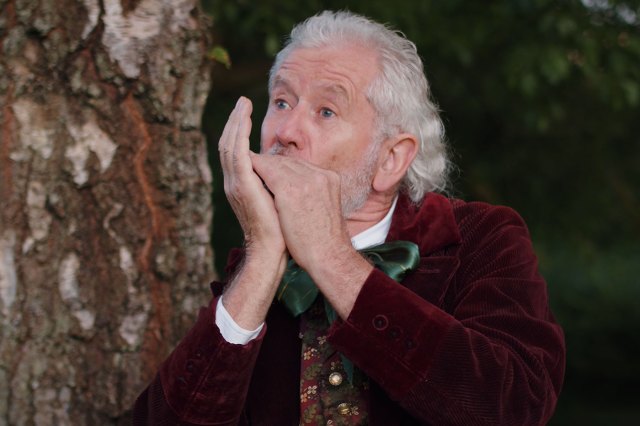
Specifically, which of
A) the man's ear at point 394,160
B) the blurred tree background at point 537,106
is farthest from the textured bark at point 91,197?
the man's ear at point 394,160

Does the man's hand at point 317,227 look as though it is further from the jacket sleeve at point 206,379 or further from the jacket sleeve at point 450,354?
the jacket sleeve at point 206,379

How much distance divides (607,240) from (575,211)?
232 cm

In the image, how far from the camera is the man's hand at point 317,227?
227cm

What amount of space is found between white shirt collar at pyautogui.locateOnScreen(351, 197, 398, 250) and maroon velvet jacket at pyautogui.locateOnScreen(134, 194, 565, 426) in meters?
0.05

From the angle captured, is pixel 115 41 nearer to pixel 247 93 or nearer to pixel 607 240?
pixel 247 93

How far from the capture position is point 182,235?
3143 mm

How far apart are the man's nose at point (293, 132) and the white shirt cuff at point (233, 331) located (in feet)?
1.51

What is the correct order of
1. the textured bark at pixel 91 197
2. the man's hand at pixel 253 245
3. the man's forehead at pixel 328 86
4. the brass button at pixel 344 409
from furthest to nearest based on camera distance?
1. the textured bark at pixel 91 197
2. the man's forehead at pixel 328 86
3. the brass button at pixel 344 409
4. the man's hand at pixel 253 245

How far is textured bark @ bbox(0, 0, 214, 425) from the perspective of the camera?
285 cm

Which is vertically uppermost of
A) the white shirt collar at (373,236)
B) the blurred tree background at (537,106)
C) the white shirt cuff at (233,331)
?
the white shirt collar at (373,236)

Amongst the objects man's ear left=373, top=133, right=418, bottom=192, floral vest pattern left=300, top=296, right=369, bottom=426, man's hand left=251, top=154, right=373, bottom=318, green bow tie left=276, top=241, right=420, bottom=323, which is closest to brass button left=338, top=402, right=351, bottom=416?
floral vest pattern left=300, top=296, right=369, bottom=426

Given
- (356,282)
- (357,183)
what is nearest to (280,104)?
(357,183)

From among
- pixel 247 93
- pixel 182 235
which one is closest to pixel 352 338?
pixel 182 235

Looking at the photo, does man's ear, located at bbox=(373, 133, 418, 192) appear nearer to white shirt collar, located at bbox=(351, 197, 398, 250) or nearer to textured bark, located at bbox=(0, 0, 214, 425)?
white shirt collar, located at bbox=(351, 197, 398, 250)
